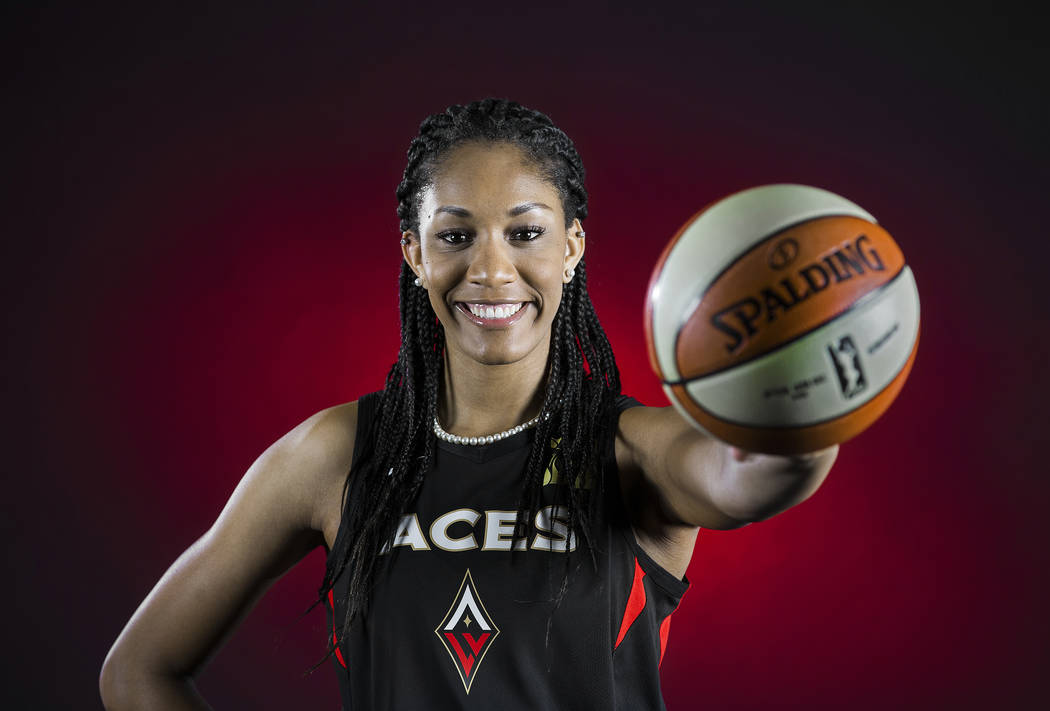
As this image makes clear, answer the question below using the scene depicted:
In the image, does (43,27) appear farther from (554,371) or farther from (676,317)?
(676,317)

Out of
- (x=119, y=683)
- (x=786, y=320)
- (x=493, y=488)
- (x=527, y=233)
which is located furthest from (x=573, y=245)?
(x=119, y=683)

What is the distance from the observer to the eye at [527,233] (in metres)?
1.52

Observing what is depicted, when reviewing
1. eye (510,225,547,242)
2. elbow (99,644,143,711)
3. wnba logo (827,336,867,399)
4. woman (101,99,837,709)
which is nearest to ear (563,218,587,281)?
woman (101,99,837,709)

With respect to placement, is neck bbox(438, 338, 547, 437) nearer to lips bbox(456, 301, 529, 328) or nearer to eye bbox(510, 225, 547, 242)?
lips bbox(456, 301, 529, 328)

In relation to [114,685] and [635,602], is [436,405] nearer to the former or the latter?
[635,602]

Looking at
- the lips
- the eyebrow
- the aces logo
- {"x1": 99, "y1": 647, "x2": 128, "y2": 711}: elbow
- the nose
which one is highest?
the eyebrow

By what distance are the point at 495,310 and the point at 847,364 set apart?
2.13 feet

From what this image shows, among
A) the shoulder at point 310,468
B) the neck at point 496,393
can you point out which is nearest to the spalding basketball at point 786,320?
the neck at point 496,393

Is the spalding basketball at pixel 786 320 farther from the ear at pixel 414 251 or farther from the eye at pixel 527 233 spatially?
the ear at pixel 414 251

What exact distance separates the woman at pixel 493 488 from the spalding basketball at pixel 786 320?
0.23 metres

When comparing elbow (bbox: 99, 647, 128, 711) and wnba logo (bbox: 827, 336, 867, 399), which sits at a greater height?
wnba logo (bbox: 827, 336, 867, 399)

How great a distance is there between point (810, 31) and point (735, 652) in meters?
1.59

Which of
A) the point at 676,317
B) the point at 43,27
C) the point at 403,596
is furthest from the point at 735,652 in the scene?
the point at 43,27

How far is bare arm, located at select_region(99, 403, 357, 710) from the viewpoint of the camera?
169 centimetres
